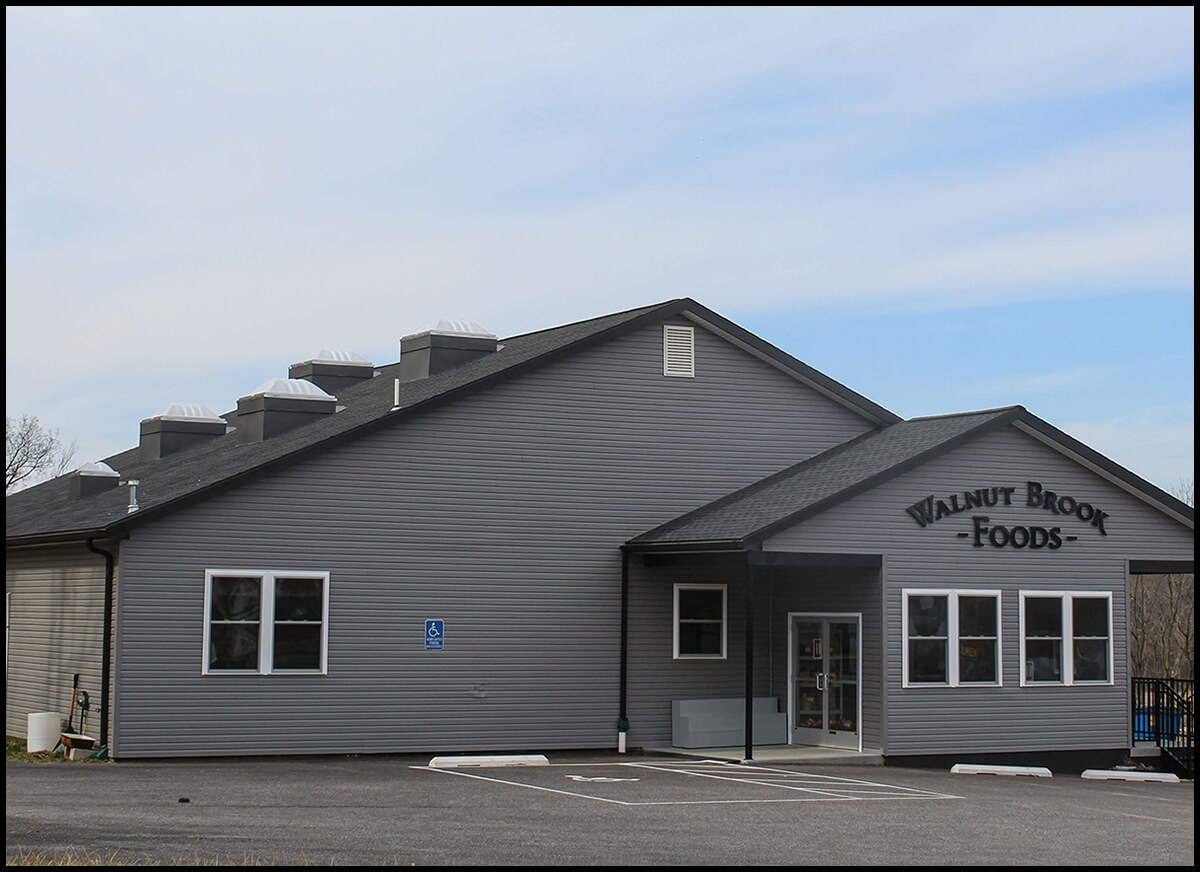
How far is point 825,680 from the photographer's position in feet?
75.5

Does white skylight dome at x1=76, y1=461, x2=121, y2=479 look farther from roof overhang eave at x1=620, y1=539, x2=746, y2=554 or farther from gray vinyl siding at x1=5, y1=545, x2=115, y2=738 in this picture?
roof overhang eave at x1=620, y1=539, x2=746, y2=554

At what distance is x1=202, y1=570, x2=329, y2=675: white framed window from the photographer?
20.6m

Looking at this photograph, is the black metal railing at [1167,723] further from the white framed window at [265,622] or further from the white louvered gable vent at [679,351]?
the white framed window at [265,622]

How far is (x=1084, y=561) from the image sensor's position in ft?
78.3

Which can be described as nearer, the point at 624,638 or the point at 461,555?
the point at 461,555

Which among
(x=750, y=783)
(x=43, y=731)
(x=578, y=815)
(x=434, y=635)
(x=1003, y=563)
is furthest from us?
(x=1003, y=563)

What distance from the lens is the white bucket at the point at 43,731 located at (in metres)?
21.7

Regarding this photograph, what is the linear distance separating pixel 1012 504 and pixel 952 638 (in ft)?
7.72

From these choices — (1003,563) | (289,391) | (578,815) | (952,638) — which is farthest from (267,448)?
(1003,563)

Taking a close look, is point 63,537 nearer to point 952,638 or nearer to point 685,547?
point 685,547

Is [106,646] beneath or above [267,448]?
beneath

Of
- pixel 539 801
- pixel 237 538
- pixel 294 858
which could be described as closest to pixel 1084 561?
pixel 539 801

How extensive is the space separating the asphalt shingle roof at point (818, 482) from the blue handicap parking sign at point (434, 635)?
317cm

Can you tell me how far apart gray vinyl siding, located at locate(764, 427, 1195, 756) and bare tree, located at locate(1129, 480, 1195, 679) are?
25315 millimetres
